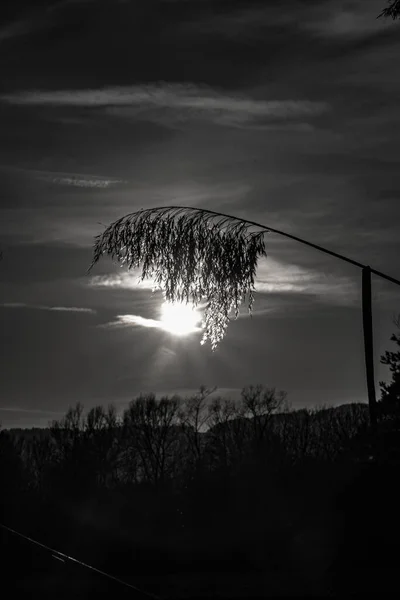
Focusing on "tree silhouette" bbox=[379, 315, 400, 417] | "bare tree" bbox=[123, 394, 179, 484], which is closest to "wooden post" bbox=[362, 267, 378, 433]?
"tree silhouette" bbox=[379, 315, 400, 417]

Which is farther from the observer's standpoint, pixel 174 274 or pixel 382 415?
pixel 174 274

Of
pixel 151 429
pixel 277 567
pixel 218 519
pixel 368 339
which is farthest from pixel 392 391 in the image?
pixel 151 429

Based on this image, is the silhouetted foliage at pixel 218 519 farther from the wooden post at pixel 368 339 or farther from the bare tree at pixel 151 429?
the bare tree at pixel 151 429

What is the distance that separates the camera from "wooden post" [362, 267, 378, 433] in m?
7.39

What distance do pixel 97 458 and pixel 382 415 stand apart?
95212 mm

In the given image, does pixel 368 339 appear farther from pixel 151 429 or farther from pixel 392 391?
pixel 151 429

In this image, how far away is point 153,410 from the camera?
119m

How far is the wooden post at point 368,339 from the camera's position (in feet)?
24.2

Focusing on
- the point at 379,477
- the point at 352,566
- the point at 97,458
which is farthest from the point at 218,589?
the point at 97,458

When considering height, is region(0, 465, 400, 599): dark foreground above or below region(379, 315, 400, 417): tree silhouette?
below

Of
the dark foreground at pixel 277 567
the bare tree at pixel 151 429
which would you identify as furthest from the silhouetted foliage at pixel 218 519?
the bare tree at pixel 151 429

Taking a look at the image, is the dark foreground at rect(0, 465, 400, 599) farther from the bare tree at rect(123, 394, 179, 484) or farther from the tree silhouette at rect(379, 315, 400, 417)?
the bare tree at rect(123, 394, 179, 484)

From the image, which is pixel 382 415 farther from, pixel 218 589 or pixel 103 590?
pixel 103 590

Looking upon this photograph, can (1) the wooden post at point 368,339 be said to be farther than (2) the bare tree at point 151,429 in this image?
No
